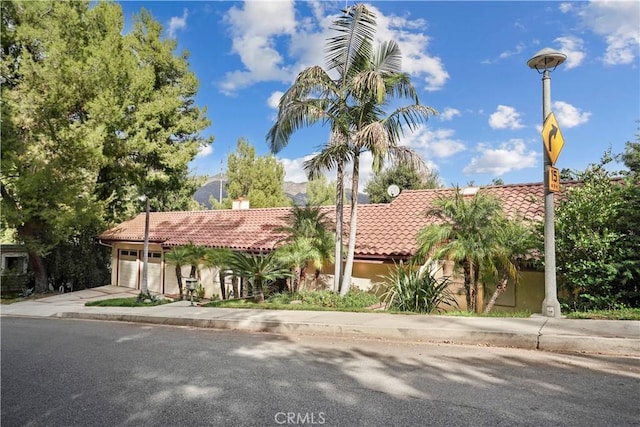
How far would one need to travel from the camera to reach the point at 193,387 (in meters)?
4.35

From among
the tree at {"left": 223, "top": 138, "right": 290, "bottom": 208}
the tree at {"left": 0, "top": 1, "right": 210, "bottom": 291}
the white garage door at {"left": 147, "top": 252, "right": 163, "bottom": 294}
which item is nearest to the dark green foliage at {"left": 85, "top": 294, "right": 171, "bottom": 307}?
the tree at {"left": 0, "top": 1, "right": 210, "bottom": 291}

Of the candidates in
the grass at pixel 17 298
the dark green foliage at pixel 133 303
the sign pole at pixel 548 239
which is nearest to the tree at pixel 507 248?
the sign pole at pixel 548 239

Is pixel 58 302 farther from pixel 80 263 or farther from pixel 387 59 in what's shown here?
pixel 387 59

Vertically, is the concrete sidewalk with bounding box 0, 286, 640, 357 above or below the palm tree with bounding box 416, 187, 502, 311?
below

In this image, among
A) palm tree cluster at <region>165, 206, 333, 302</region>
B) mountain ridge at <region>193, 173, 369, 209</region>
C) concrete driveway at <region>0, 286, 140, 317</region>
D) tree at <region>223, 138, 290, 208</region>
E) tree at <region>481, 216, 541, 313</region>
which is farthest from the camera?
tree at <region>223, 138, 290, 208</region>

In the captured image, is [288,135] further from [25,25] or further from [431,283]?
[25,25]

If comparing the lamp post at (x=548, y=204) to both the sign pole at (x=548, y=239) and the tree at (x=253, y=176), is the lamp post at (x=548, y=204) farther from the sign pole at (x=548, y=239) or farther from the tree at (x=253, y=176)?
the tree at (x=253, y=176)

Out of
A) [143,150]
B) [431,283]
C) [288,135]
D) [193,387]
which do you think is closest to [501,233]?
[431,283]

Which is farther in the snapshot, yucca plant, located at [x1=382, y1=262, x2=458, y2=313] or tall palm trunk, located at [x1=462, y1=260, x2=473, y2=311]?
tall palm trunk, located at [x1=462, y1=260, x2=473, y2=311]

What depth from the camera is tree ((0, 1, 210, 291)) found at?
59.3 feet

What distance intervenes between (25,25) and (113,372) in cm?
2125

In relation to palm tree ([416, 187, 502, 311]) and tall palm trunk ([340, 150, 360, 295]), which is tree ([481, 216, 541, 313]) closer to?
palm tree ([416, 187, 502, 311])

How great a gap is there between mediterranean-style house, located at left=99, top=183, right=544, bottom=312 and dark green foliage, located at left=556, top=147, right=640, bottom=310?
1.82 meters

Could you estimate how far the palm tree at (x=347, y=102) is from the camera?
34.2 ft
